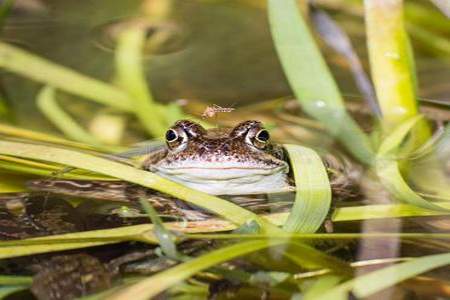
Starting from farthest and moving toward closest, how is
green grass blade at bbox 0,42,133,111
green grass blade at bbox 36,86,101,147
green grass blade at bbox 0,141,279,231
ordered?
green grass blade at bbox 0,42,133,111
green grass blade at bbox 36,86,101,147
green grass blade at bbox 0,141,279,231

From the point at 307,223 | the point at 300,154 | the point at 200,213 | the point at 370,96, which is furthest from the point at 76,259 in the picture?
the point at 370,96

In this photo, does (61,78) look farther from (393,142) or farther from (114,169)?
(393,142)

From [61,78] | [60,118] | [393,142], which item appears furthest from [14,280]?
[61,78]

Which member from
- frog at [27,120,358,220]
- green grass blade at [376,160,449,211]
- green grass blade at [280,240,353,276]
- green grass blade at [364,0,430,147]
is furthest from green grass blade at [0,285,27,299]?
green grass blade at [364,0,430,147]

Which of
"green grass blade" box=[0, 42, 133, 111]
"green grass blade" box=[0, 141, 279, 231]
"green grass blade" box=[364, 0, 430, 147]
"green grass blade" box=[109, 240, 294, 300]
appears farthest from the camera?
"green grass blade" box=[0, 42, 133, 111]

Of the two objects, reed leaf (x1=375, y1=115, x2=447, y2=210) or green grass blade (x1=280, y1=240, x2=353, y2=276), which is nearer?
green grass blade (x1=280, y1=240, x2=353, y2=276)

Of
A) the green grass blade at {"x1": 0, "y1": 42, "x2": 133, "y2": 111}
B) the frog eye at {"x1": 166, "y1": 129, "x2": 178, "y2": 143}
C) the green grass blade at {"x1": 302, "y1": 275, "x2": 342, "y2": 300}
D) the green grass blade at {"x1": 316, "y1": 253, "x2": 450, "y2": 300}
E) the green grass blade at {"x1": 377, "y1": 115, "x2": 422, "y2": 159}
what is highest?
the green grass blade at {"x1": 0, "y1": 42, "x2": 133, "y2": 111}

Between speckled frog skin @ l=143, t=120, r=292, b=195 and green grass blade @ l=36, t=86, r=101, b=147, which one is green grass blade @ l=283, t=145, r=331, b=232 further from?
green grass blade @ l=36, t=86, r=101, b=147
